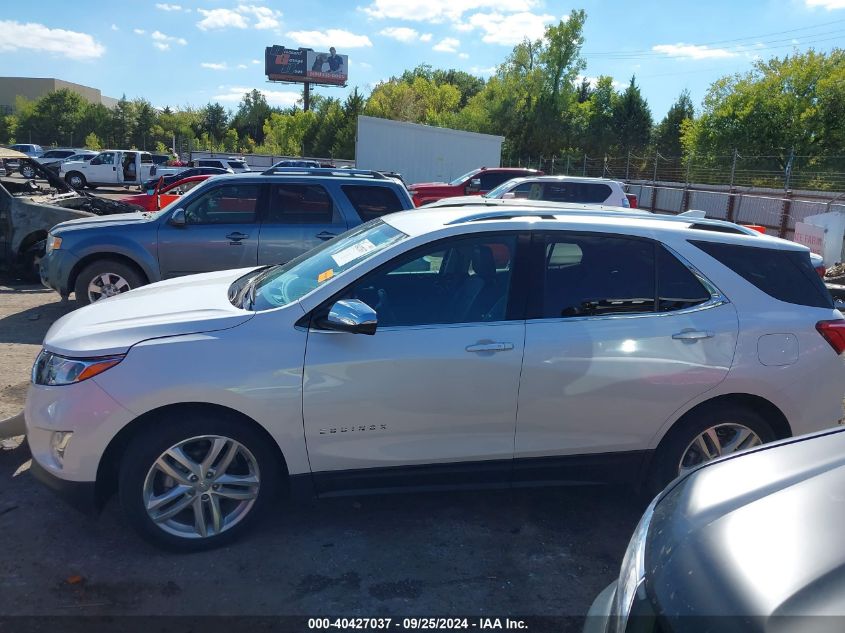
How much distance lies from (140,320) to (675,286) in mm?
2858

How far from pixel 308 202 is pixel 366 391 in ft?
17.1

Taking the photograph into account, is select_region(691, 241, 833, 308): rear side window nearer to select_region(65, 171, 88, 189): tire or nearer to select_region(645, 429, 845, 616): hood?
select_region(645, 429, 845, 616): hood

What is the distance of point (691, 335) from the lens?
3.63m

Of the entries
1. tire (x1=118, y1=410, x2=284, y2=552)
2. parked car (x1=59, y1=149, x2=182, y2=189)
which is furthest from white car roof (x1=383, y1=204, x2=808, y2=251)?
parked car (x1=59, y1=149, x2=182, y2=189)

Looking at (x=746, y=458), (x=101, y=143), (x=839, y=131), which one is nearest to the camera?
(x=746, y=458)

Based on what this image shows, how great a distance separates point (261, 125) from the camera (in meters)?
74.9

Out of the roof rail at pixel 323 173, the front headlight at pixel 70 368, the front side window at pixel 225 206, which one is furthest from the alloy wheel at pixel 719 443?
the front side window at pixel 225 206

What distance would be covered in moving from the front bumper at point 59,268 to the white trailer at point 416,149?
18716 millimetres

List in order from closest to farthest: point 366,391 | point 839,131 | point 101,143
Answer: point 366,391 → point 839,131 → point 101,143

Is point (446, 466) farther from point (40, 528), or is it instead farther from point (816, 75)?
point (816, 75)

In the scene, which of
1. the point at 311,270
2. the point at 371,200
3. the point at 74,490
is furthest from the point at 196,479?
the point at 371,200

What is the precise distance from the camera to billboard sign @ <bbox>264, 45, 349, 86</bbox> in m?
69.2

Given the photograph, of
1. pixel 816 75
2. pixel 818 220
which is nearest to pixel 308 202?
pixel 818 220

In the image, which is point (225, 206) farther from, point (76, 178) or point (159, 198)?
point (76, 178)
